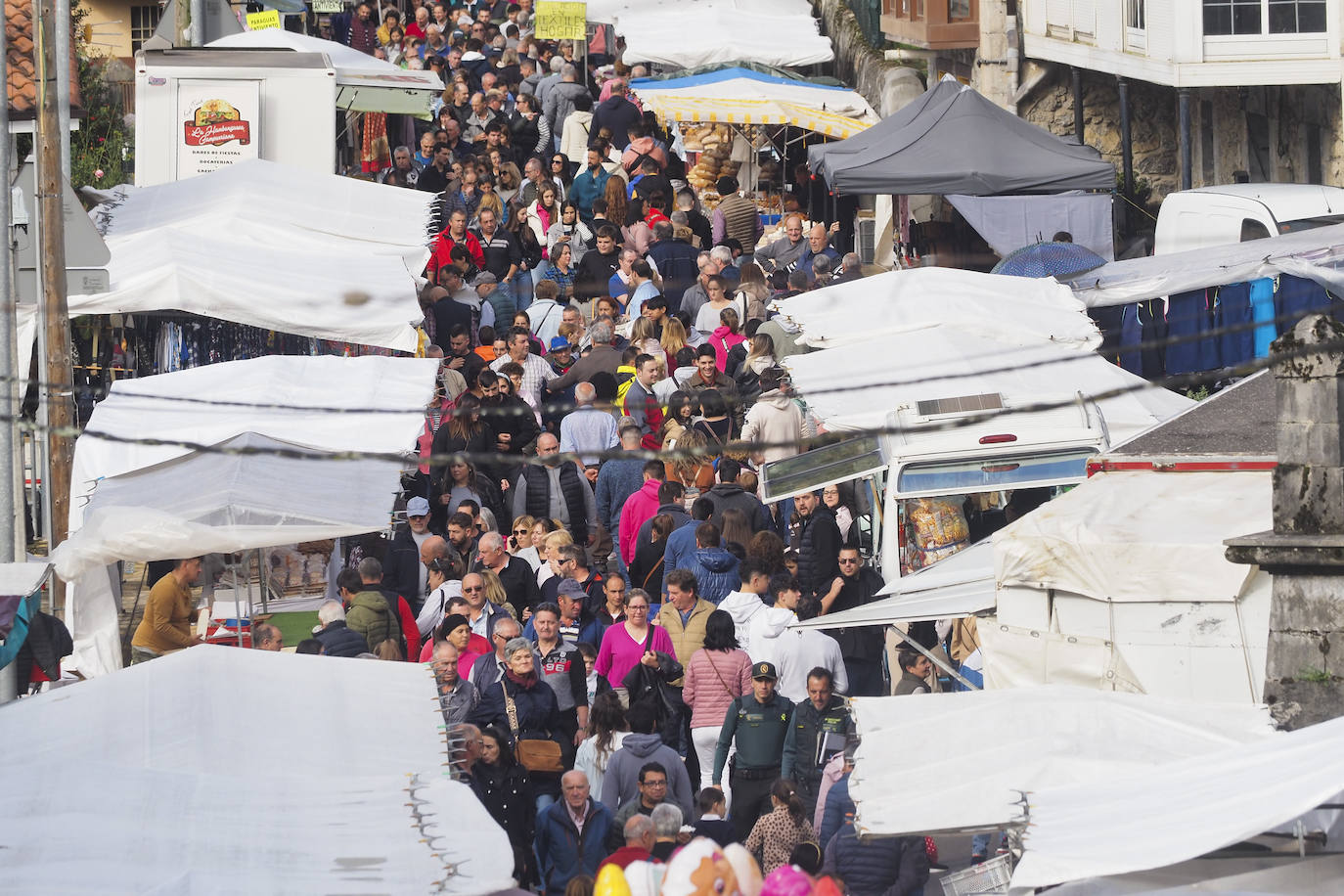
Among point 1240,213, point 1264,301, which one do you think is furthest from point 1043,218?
point 1264,301

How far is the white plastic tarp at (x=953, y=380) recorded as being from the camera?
14.4m

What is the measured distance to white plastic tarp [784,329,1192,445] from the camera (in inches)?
567

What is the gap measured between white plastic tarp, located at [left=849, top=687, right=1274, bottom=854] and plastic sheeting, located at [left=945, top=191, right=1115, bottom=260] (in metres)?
11.8

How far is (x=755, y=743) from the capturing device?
11898 mm

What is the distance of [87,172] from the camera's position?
2950cm

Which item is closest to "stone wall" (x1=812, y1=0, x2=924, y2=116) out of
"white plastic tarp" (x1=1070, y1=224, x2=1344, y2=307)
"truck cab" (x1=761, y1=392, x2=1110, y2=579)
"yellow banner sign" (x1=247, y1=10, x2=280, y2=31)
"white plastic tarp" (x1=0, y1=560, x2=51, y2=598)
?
"yellow banner sign" (x1=247, y1=10, x2=280, y2=31)

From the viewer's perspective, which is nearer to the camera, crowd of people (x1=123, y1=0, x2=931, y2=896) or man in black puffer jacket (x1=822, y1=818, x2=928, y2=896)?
Result: man in black puffer jacket (x1=822, y1=818, x2=928, y2=896)

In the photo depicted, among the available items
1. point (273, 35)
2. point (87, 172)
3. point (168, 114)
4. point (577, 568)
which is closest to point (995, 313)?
point (577, 568)

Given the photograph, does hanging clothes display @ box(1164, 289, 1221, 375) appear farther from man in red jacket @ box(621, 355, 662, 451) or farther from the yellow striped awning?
the yellow striped awning

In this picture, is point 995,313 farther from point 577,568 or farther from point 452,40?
point 452,40

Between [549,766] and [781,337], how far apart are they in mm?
7118

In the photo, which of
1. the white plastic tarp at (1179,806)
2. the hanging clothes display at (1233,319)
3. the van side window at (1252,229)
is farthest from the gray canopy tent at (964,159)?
the white plastic tarp at (1179,806)

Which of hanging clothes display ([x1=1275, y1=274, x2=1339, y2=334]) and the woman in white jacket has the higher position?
hanging clothes display ([x1=1275, y1=274, x2=1339, y2=334])

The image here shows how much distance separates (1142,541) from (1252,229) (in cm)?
888
